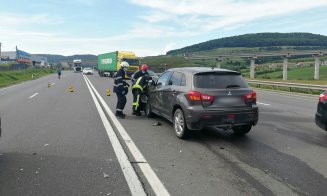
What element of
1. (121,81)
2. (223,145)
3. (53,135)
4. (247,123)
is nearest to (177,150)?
(223,145)

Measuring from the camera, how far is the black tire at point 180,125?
6843mm

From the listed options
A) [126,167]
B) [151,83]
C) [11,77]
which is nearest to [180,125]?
[126,167]

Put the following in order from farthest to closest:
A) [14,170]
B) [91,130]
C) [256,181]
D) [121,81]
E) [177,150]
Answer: [121,81] → [91,130] → [177,150] → [14,170] → [256,181]

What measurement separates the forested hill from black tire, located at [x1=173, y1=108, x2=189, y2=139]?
116 meters

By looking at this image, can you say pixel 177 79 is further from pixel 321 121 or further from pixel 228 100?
pixel 321 121

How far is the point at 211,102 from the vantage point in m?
6.55

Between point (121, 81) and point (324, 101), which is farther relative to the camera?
point (121, 81)

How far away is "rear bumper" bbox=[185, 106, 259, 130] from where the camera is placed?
255 inches

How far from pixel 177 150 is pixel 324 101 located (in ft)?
11.3

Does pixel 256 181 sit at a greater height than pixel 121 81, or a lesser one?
lesser

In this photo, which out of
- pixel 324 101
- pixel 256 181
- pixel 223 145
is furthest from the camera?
pixel 324 101

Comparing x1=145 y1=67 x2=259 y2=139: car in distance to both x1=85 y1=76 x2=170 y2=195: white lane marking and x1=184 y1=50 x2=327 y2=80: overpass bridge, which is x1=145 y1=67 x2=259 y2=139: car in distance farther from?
x1=184 y1=50 x2=327 y2=80: overpass bridge

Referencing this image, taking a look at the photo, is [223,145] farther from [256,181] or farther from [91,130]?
A: [91,130]

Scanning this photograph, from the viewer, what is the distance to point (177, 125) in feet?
23.5
